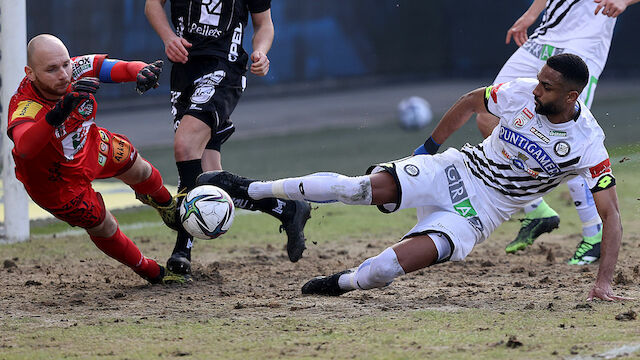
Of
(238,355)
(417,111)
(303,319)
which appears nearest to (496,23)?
(417,111)

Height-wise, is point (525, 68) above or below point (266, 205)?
above

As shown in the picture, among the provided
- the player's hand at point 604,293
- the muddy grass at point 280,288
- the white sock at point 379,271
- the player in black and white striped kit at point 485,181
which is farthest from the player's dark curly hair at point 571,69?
the white sock at point 379,271

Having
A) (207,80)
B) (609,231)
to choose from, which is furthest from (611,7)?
(207,80)

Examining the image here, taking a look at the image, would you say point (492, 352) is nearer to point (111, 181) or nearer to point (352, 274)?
point (352, 274)

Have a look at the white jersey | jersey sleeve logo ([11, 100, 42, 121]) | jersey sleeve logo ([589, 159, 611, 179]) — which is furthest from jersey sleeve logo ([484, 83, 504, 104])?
jersey sleeve logo ([11, 100, 42, 121])

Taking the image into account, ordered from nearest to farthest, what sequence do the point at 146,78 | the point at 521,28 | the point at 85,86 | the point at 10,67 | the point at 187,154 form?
1. the point at 85,86
2. the point at 146,78
3. the point at 187,154
4. the point at 521,28
5. the point at 10,67

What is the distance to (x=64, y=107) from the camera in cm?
419

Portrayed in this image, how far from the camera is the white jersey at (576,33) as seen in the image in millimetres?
6160

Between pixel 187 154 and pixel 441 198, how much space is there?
1531 millimetres

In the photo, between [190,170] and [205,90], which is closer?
[190,170]

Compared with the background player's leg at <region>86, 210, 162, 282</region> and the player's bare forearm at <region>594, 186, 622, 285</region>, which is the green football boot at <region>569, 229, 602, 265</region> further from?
the background player's leg at <region>86, 210, 162, 282</region>

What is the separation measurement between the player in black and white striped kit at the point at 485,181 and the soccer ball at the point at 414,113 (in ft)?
22.3

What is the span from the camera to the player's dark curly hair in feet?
14.5

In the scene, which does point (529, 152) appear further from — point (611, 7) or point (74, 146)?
point (74, 146)
